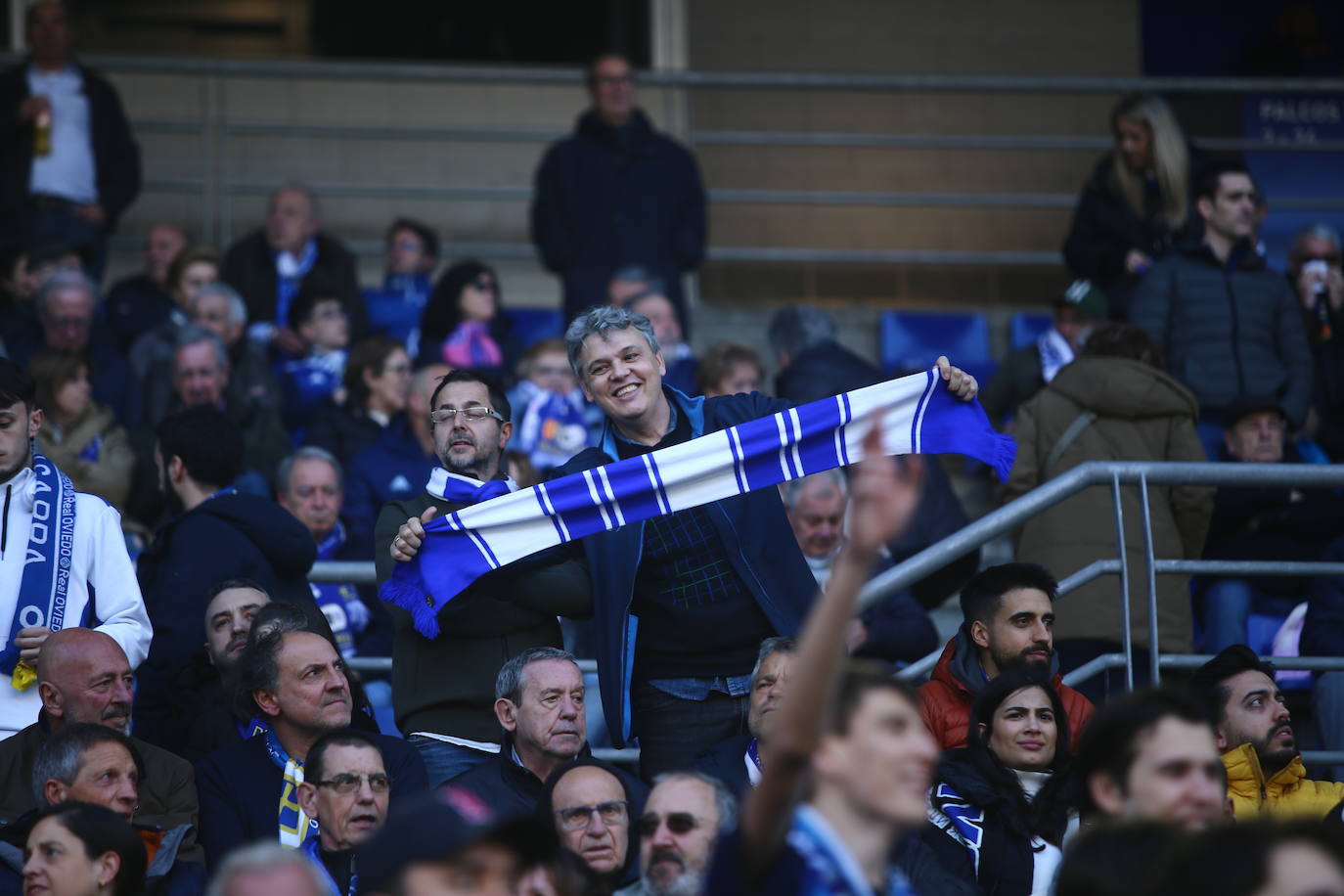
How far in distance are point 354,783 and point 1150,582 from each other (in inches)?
111

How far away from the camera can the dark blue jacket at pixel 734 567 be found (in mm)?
5852

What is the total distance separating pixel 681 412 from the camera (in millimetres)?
6211

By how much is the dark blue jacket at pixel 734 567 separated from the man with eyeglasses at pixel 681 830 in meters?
0.58

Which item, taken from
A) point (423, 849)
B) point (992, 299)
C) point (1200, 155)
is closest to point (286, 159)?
point (992, 299)

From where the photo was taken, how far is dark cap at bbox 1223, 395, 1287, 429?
27.4 ft

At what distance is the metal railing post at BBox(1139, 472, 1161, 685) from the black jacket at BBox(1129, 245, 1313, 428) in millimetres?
2151

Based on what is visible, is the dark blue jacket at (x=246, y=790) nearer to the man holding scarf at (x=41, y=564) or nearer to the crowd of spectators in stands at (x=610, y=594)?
the crowd of spectators in stands at (x=610, y=594)

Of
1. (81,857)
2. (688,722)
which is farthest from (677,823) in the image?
(81,857)

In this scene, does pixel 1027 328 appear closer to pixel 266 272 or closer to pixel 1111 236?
pixel 1111 236

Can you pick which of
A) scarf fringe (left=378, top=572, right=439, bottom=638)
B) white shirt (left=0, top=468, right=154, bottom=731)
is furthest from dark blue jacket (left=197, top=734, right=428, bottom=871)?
white shirt (left=0, top=468, right=154, bottom=731)

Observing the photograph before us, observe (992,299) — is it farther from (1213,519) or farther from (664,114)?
(1213,519)

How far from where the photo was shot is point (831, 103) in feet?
42.8

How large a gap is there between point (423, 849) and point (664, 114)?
9.39 meters

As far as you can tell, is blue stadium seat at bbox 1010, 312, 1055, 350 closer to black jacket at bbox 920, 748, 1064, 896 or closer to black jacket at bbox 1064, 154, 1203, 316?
black jacket at bbox 1064, 154, 1203, 316
